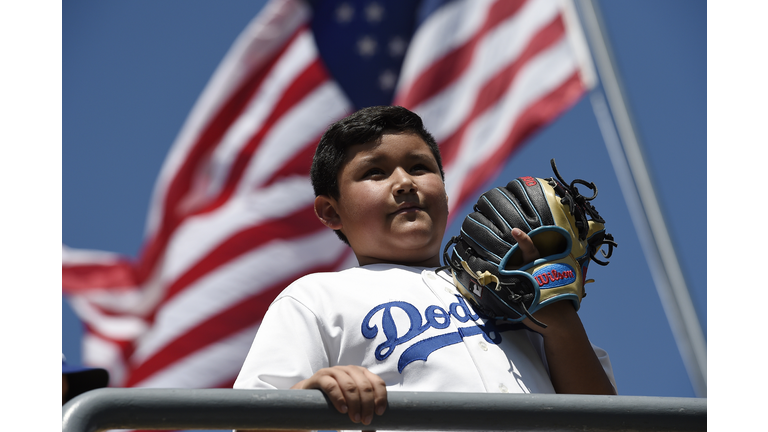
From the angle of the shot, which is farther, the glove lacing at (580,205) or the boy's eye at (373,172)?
the boy's eye at (373,172)

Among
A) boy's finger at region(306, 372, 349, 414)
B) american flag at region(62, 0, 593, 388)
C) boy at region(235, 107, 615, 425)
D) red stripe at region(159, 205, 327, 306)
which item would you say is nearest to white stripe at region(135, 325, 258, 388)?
american flag at region(62, 0, 593, 388)

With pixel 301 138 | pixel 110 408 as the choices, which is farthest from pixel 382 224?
pixel 301 138

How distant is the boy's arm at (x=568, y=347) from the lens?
5.77ft

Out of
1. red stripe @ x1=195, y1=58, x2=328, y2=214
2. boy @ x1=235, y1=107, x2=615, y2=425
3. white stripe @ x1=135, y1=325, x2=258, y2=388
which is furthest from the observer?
red stripe @ x1=195, y1=58, x2=328, y2=214

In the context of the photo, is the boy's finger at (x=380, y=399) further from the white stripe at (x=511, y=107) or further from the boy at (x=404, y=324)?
→ the white stripe at (x=511, y=107)

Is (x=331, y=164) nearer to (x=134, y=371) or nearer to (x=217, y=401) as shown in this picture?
(x=217, y=401)

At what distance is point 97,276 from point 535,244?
5.26 meters

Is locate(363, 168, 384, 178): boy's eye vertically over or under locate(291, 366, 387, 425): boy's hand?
over

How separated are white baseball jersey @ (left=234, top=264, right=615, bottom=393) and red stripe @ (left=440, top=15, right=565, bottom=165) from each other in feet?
12.0

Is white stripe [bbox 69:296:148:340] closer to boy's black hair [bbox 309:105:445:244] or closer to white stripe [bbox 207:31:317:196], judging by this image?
white stripe [bbox 207:31:317:196]

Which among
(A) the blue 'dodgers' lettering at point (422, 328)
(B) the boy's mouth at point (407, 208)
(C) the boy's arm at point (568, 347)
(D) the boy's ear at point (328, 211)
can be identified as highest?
(D) the boy's ear at point (328, 211)

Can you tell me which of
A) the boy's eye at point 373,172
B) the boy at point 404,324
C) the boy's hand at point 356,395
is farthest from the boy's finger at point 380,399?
the boy's eye at point 373,172

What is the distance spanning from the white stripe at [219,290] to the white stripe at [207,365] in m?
0.18

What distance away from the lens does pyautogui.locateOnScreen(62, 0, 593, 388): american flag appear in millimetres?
5129
